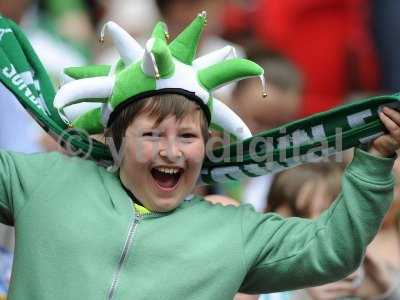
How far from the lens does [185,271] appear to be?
3420 millimetres

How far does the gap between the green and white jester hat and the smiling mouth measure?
21cm

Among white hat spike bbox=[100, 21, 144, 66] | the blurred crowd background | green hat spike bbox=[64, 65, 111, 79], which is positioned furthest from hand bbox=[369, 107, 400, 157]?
the blurred crowd background

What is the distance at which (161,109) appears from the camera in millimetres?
3473

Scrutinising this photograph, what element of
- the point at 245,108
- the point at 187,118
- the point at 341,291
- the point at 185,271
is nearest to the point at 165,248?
the point at 185,271

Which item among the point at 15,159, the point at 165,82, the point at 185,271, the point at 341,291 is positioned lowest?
the point at 341,291

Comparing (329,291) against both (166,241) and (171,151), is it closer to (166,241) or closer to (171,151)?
(166,241)

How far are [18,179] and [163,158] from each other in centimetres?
45

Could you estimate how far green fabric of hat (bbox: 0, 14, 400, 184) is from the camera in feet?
11.4

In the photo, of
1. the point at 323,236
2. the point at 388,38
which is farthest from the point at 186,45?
the point at 388,38

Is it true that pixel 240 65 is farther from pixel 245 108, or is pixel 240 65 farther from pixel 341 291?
pixel 245 108

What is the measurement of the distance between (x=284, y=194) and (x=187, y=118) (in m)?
1.38

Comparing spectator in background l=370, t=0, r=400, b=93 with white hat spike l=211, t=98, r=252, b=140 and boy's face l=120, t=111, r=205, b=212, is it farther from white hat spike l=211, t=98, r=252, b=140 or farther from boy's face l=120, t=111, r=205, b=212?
boy's face l=120, t=111, r=205, b=212

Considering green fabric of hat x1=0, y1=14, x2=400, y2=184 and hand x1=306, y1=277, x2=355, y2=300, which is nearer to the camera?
green fabric of hat x1=0, y1=14, x2=400, y2=184

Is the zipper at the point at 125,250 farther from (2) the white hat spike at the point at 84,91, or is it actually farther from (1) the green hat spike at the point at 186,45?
(1) the green hat spike at the point at 186,45
